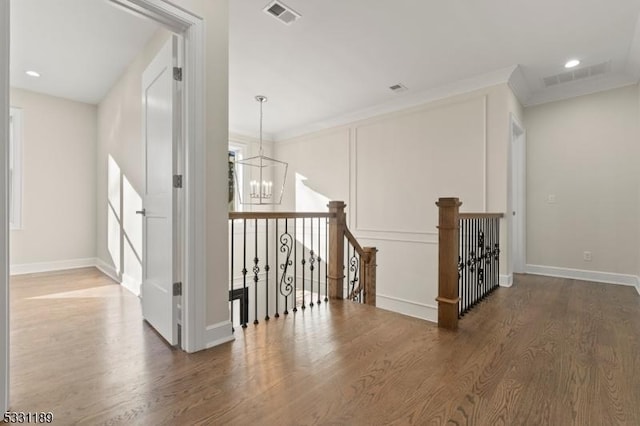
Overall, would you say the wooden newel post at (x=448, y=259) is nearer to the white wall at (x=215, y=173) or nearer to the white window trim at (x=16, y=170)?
the white wall at (x=215, y=173)

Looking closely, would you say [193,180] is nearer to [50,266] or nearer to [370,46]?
[370,46]

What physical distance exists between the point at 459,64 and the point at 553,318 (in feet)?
9.29

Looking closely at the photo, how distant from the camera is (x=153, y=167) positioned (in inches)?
95.6

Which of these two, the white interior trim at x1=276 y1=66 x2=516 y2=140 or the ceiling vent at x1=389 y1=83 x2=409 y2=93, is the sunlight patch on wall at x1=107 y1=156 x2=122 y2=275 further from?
the ceiling vent at x1=389 y1=83 x2=409 y2=93

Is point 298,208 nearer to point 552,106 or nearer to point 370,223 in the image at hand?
point 370,223

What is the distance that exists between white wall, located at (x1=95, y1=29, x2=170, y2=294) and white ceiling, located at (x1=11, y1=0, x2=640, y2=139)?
0.69 feet

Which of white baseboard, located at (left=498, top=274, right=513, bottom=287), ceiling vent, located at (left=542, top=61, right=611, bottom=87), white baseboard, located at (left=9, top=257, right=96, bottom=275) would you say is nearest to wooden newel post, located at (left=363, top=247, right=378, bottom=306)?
white baseboard, located at (left=498, top=274, right=513, bottom=287)

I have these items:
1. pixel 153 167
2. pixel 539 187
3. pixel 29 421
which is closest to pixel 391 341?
pixel 29 421

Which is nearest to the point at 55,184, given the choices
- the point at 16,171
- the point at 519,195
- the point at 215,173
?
the point at 16,171

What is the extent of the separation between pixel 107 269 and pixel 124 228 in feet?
3.46

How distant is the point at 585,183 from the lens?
4148 millimetres

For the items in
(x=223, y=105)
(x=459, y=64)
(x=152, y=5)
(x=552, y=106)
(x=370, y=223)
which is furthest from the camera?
(x=370, y=223)

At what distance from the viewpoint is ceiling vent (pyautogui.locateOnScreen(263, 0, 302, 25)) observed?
256 centimetres
